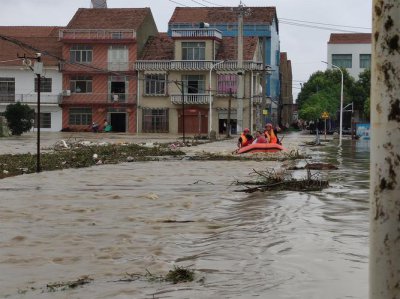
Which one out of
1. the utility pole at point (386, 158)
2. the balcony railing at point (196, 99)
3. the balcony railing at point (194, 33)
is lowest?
the utility pole at point (386, 158)

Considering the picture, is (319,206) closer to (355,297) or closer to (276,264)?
(276,264)

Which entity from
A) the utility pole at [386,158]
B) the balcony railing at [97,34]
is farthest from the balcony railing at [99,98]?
the utility pole at [386,158]

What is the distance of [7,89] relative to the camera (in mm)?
70500

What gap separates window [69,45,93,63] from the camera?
2714 inches

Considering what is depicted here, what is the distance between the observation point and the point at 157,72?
67375 millimetres

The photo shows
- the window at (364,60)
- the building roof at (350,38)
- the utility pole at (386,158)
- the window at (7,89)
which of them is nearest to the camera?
the utility pole at (386,158)

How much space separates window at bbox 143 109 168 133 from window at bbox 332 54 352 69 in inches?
1514

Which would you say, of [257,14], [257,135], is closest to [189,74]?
[257,14]

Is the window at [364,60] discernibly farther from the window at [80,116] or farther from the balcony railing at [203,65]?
the window at [80,116]

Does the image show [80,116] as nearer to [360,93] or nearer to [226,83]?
[226,83]

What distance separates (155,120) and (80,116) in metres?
8.02

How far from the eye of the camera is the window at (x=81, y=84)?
68938mm

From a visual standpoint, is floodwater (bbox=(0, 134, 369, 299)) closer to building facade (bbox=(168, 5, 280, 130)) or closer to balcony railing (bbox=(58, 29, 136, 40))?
balcony railing (bbox=(58, 29, 136, 40))

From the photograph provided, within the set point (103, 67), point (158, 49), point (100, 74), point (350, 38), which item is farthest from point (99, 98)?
point (350, 38)
